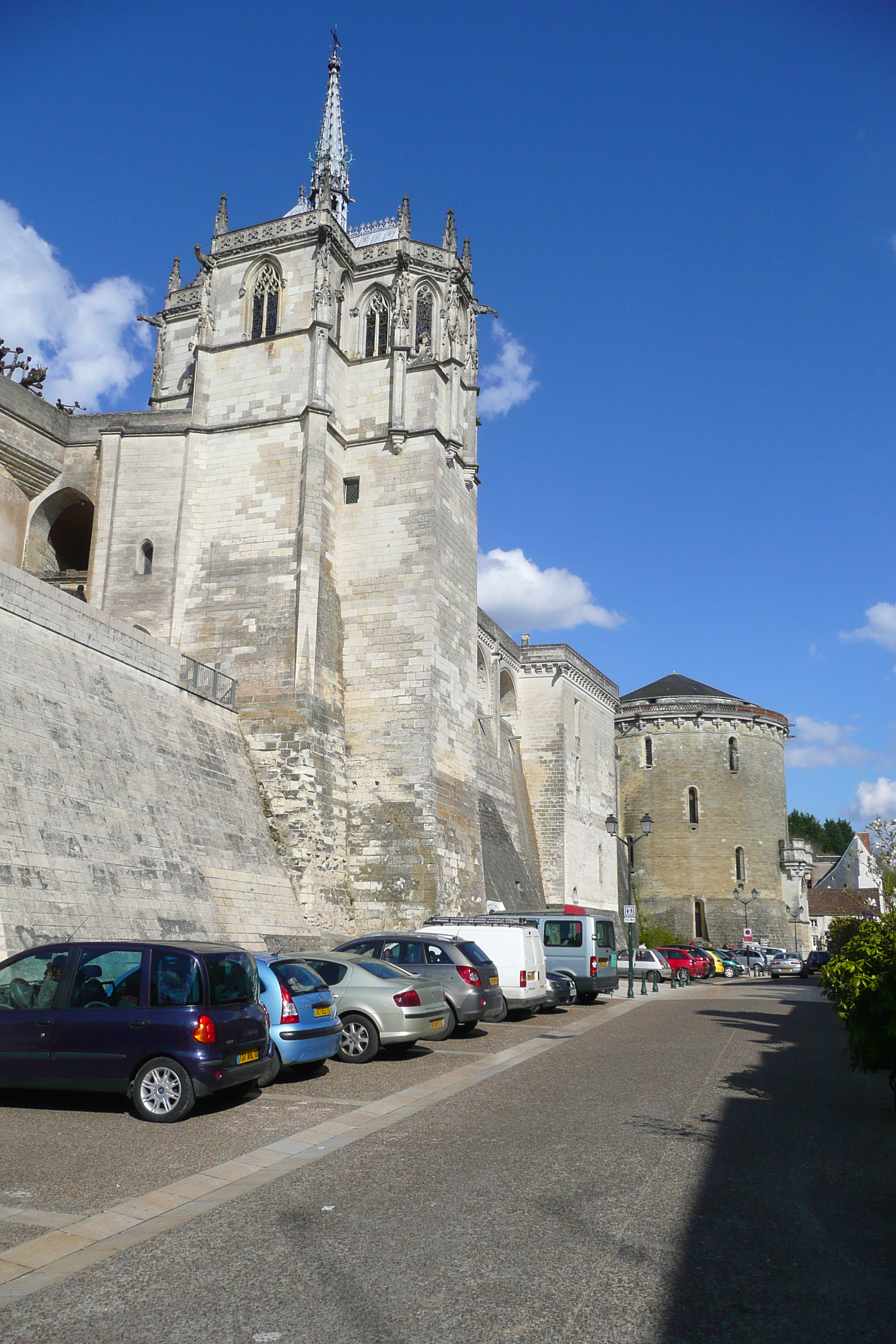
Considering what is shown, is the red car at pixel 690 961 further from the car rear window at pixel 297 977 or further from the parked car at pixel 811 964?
the car rear window at pixel 297 977

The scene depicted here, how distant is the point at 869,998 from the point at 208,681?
17271mm

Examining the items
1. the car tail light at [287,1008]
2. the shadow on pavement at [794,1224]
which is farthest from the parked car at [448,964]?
the shadow on pavement at [794,1224]

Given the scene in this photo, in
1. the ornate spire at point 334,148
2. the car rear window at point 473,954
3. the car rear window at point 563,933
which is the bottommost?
the car rear window at point 473,954

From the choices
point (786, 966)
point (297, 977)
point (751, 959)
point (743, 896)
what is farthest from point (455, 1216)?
point (743, 896)

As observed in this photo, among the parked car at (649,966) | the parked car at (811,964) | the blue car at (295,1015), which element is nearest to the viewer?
the blue car at (295,1015)

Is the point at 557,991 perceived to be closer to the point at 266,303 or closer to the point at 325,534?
the point at 325,534

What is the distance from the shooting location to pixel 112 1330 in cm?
415

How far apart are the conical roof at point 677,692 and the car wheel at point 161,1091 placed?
5422 cm

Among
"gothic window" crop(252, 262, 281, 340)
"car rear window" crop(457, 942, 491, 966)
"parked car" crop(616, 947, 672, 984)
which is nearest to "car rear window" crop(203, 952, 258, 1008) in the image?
"car rear window" crop(457, 942, 491, 966)

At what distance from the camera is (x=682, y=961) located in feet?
122

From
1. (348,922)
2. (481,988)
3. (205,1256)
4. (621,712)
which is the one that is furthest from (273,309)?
(621,712)

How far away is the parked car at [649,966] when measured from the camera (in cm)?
3272

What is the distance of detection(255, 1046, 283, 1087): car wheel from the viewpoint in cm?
962

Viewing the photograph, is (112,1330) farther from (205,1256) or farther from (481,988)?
(481,988)
